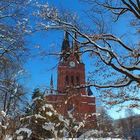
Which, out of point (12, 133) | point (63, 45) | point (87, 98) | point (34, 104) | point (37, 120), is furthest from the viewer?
point (87, 98)

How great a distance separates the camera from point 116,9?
16922 mm

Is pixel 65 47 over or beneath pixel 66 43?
beneath

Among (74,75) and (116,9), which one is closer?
(116,9)

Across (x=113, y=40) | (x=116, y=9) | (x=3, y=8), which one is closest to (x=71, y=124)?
(x=3, y=8)

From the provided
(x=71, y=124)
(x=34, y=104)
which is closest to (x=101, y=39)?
(x=34, y=104)

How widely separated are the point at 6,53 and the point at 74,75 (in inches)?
2229

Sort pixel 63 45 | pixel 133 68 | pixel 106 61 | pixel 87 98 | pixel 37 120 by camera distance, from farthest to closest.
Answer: pixel 87 98, pixel 63 45, pixel 106 61, pixel 133 68, pixel 37 120

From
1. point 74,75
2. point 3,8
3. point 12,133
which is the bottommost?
point 12,133

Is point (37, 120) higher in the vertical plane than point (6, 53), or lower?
lower

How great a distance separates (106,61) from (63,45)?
10.3ft

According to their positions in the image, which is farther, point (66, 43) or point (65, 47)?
point (66, 43)

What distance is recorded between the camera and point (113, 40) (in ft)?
50.4

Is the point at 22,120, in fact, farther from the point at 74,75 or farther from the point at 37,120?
the point at 74,75

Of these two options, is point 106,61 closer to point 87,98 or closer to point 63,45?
point 63,45
